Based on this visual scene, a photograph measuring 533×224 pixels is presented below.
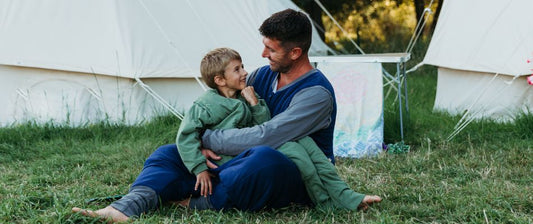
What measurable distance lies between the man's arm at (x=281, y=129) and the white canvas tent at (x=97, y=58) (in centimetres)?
223

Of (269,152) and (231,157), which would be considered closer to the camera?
(269,152)

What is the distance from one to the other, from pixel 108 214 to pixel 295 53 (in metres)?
0.95

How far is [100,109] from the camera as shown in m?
5.05

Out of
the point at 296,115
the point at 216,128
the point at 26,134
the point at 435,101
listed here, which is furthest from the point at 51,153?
the point at 435,101

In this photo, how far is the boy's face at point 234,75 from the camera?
2.82 m

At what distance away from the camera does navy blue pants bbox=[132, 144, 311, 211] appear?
2670 mm

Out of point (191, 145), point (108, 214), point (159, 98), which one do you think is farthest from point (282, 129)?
point (159, 98)

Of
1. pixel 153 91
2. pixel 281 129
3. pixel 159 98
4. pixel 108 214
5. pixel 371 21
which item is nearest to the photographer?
pixel 108 214

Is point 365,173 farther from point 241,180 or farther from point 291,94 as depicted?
point 241,180

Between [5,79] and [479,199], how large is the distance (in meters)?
3.62

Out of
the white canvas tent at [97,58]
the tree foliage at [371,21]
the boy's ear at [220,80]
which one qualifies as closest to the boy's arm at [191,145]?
the boy's ear at [220,80]

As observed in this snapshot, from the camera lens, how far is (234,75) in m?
2.82

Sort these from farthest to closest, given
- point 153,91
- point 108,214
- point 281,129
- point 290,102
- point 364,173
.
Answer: point 153,91 → point 364,173 → point 290,102 → point 281,129 → point 108,214

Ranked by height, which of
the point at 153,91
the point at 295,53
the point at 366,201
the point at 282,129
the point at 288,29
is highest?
the point at 288,29
